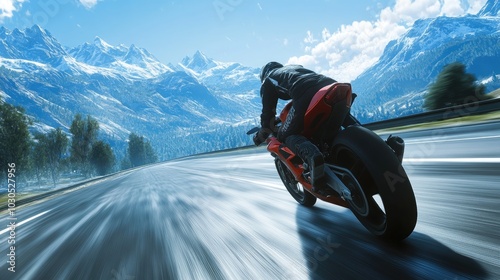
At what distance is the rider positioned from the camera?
8.91 ft

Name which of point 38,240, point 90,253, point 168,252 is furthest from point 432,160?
point 38,240

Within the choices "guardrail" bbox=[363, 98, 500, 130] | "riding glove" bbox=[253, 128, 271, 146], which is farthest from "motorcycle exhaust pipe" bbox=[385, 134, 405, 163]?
"guardrail" bbox=[363, 98, 500, 130]

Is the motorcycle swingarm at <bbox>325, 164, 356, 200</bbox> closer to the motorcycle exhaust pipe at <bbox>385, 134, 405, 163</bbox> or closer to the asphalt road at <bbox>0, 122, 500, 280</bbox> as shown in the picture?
the asphalt road at <bbox>0, 122, 500, 280</bbox>

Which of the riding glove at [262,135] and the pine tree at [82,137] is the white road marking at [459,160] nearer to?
the riding glove at [262,135]

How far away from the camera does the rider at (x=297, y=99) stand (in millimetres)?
2717

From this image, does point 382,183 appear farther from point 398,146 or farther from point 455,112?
point 455,112

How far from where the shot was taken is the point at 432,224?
2.55 metres

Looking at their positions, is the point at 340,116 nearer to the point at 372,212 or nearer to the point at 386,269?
the point at 372,212

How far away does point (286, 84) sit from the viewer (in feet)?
10.6

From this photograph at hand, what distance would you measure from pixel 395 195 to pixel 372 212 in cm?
42

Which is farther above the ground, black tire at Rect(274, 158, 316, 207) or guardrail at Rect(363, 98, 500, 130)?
guardrail at Rect(363, 98, 500, 130)

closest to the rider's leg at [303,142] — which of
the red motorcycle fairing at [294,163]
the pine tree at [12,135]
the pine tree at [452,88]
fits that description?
the red motorcycle fairing at [294,163]

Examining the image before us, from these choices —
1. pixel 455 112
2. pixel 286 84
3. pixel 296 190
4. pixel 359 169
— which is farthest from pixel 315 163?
pixel 455 112

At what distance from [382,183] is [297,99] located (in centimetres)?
120
